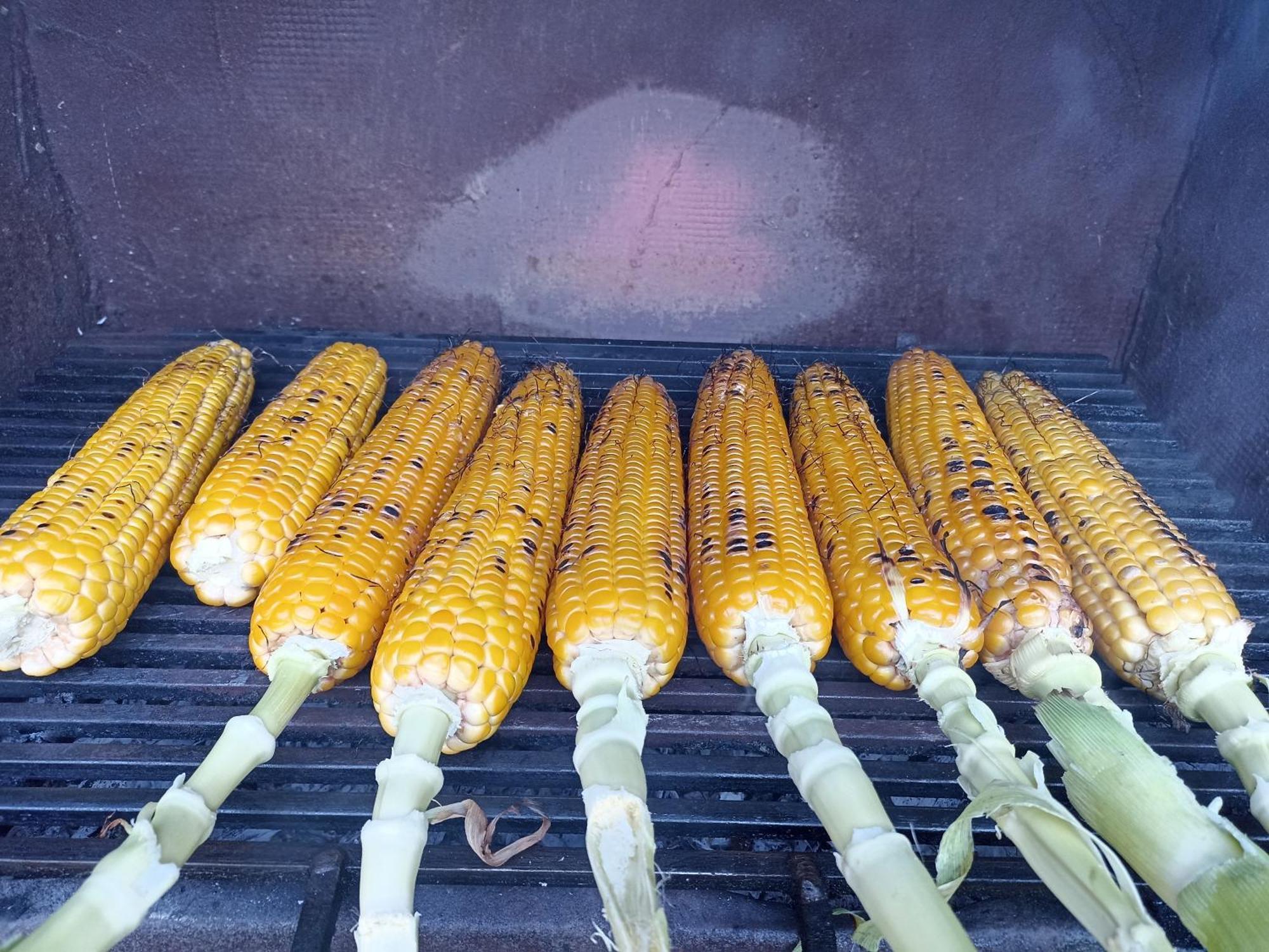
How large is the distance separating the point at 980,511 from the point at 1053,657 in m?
0.59

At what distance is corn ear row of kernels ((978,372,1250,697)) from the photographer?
2.09m

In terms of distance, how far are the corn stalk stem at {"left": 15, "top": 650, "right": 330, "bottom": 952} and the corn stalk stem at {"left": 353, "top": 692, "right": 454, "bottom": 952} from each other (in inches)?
12.1

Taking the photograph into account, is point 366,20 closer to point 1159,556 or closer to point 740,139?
point 740,139

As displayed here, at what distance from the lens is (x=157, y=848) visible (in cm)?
139

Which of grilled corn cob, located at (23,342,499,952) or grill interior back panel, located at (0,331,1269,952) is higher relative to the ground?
grilled corn cob, located at (23,342,499,952)

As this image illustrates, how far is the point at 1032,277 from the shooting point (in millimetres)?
3910

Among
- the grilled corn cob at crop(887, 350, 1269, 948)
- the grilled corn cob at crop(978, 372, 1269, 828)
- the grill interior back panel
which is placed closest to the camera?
the grilled corn cob at crop(887, 350, 1269, 948)

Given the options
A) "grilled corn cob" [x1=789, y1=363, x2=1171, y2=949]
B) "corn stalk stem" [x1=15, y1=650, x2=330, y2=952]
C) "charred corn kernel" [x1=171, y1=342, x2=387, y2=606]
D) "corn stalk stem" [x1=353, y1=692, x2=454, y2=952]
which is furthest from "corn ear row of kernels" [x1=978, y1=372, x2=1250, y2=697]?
"charred corn kernel" [x1=171, y1=342, x2=387, y2=606]

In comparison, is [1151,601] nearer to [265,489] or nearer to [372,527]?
[372,527]

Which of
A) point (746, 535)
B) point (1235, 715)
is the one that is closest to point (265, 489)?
point (746, 535)

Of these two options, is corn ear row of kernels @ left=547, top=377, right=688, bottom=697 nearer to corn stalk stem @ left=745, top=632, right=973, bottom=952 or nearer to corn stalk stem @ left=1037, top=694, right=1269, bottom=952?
corn stalk stem @ left=745, top=632, right=973, bottom=952

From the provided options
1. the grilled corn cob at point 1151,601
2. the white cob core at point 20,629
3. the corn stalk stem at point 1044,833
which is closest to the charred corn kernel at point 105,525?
→ the white cob core at point 20,629

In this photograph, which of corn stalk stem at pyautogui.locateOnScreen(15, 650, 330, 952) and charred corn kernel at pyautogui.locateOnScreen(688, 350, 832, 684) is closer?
corn stalk stem at pyautogui.locateOnScreen(15, 650, 330, 952)

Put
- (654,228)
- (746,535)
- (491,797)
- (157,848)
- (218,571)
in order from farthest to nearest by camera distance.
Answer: (654,228) → (218,571) → (746,535) → (491,797) → (157,848)
